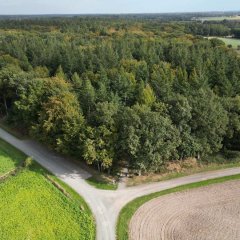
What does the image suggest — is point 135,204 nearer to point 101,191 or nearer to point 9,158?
point 101,191

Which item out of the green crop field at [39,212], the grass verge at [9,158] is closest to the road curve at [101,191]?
the green crop field at [39,212]

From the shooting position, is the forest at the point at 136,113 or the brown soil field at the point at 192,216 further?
the forest at the point at 136,113

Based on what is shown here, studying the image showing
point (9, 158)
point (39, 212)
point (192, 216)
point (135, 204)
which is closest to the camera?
point (192, 216)

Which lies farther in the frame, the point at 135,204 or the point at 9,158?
the point at 9,158

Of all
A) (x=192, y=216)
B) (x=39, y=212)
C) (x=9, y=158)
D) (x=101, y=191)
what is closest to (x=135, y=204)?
(x=101, y=191)

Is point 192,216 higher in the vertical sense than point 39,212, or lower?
higher

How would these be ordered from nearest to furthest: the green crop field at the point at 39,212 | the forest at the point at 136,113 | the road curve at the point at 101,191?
1. the green crop field at the point at 39,212
2. the road curve at the point at 101,191
3. the forest at the point at 136,113

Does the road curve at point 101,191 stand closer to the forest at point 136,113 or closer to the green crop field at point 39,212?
the green crop field at point 39,212
